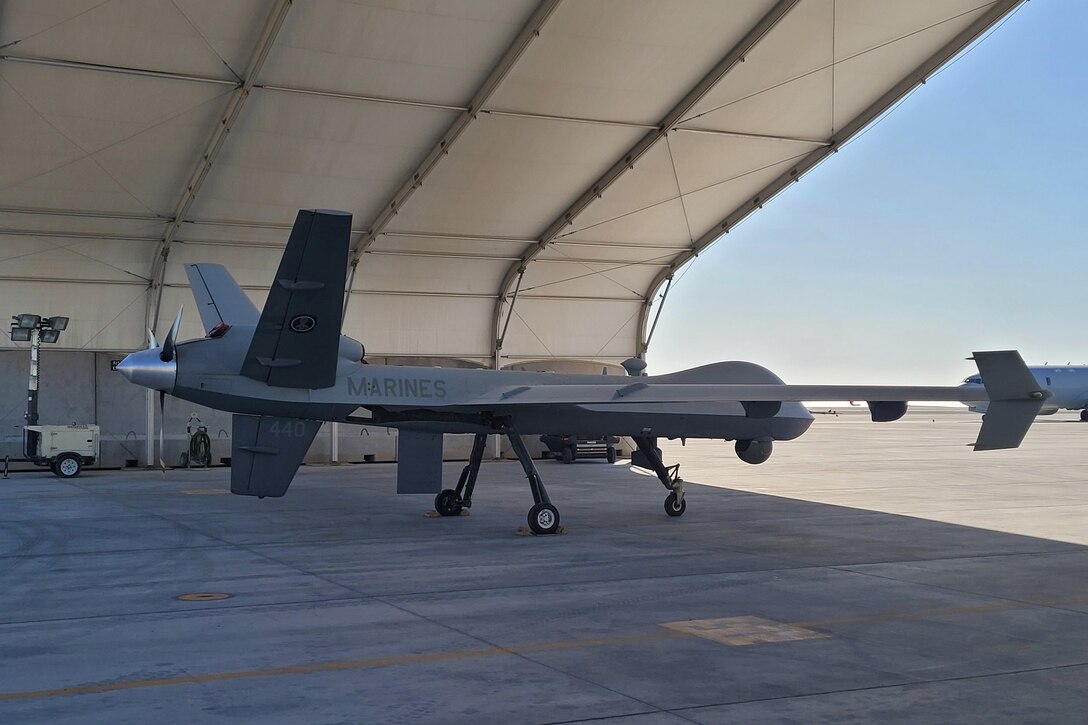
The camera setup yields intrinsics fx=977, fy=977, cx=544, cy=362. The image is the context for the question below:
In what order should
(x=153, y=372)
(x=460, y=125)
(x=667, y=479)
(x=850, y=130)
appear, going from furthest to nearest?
(x=850, y=130)
(x=460, y=125)
(x=667, y=479)
(x=153, y=372)

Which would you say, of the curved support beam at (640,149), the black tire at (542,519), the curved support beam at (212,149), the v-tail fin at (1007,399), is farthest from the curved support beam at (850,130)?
the black tire at (542,519)

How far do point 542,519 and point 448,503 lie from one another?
299 centimetres

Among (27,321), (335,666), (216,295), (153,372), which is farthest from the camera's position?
(27,321)

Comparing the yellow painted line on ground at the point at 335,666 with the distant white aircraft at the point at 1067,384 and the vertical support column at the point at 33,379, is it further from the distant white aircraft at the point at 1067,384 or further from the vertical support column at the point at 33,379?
the distant white aircraft at the point at 1067,384

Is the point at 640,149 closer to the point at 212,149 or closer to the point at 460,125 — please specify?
the point at 460,125

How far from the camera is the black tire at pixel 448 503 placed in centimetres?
1702

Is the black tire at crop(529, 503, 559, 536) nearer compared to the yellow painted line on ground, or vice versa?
the yellow painted line on ground

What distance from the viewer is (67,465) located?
26062 millimetres

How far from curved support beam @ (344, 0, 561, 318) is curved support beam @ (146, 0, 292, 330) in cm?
450

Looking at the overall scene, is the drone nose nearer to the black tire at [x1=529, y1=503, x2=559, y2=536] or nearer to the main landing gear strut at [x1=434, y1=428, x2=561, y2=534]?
the main landing gear strut at [x1=434, y1=428, x2=561, y2=534]

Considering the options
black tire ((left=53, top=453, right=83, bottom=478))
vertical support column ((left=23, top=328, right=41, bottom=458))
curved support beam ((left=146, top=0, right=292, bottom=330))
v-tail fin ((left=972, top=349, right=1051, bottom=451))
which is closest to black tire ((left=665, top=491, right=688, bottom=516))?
v-tail fin ((left=972, top=349, right=1051, bottom=451))

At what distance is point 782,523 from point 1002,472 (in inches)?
515

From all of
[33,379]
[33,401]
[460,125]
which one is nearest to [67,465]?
[33,401]

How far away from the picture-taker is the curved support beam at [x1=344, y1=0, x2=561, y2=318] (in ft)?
61.6
